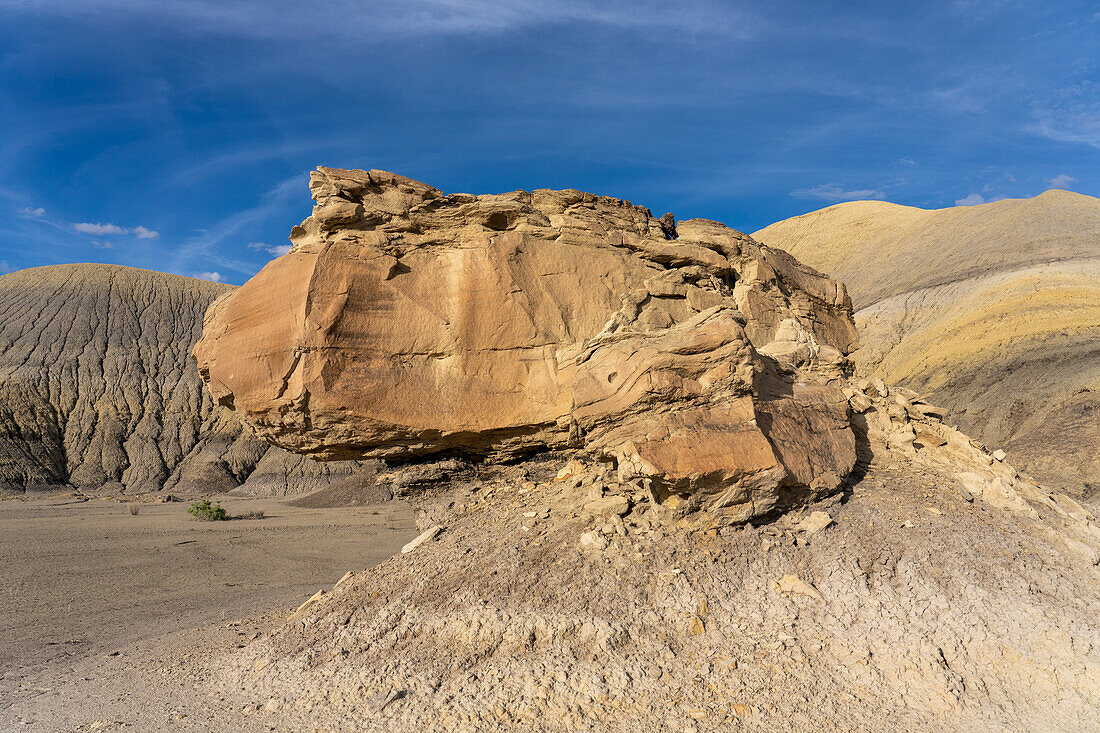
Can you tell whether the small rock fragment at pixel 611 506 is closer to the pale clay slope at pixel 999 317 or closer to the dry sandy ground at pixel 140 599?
the dry sandy ground at pixel 140 599

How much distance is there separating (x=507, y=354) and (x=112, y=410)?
49.8 m

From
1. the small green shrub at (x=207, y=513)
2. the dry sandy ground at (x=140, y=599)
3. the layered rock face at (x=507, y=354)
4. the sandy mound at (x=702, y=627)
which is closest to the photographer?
the sandy mound at (x=702, y=627)

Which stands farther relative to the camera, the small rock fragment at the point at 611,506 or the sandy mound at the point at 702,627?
the small rock fragment at the point at 611,506

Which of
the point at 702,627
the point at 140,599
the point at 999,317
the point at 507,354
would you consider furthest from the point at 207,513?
the point at 999,317

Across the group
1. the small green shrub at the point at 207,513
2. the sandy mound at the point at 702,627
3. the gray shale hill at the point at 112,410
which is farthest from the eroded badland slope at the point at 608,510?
the gray shale hill at the point at 112,410

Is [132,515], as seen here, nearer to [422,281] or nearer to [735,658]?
[422,281]

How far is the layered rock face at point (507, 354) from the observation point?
655cm

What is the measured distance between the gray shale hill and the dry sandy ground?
1540 cm

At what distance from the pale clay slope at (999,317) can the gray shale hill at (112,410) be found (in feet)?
127

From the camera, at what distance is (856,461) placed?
25.6 ft

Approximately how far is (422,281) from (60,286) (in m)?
66.7

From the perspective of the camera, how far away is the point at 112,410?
45125mm

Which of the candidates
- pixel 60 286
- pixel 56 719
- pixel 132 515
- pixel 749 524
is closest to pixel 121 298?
pixel 60 286

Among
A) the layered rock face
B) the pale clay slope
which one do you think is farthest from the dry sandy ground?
the pale clay slope
